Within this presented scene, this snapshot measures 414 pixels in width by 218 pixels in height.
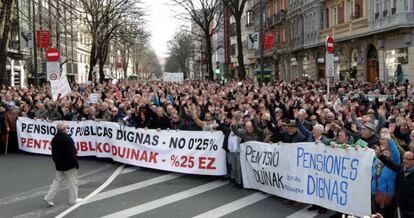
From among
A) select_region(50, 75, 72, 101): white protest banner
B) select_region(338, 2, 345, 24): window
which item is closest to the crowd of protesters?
select_region(50, 75, 72, 101): white protest banner

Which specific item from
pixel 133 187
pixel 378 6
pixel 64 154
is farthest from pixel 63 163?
pixel 378 6

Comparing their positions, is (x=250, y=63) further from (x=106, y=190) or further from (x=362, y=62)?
(x=106, y=190)

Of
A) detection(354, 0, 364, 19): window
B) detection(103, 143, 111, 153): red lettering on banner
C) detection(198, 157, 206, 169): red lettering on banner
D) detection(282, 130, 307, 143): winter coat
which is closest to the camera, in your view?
detection(282, 130, 307, 143): winter coat

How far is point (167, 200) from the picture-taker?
397 inches

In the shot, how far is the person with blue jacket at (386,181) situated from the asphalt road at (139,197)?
1.54 metres

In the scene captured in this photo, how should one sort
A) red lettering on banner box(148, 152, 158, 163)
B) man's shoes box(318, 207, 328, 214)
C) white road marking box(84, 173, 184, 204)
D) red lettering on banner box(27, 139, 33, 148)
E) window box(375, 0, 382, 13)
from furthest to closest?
window box(375, 0, 382, 13), red lettering on banner box(27, 139, 33, 148), red lettering on banner box(148, 152, 158, 163), white road marking box(84, 173, 184, 204), man's shoes box(318, 207, 328, 214)

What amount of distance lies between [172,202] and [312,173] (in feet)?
8.69

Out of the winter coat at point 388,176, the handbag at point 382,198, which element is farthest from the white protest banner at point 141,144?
the winter coat at point 388,176

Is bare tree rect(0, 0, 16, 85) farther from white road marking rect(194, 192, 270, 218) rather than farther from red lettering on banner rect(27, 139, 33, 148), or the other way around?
white road marking rect(194, 192, 270, 218)

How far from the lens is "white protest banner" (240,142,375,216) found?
7.95 metres

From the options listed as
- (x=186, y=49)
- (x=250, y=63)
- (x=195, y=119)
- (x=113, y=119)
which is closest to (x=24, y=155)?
(x=113, y=119)

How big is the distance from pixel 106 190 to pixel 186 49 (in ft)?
300

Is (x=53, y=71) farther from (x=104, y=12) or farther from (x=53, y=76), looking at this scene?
(x=104, y=12)

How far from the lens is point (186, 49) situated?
333 ft
